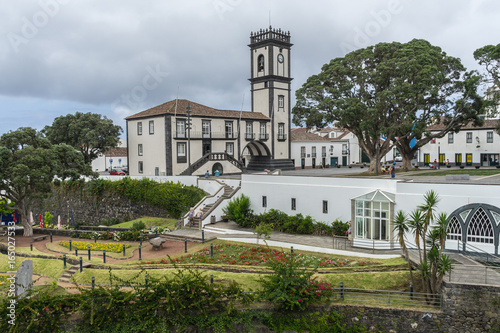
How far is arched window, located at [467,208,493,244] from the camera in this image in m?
18.9

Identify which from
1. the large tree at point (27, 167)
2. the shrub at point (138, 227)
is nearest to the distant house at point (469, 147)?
the shrub at point (138, 227)

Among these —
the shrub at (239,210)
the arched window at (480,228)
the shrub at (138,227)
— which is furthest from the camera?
the shrub at (138,227)

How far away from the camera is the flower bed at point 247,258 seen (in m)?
19.1

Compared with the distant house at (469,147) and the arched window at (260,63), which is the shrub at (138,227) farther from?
the distant house at (469,147)

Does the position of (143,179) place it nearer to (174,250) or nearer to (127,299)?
(174,250)

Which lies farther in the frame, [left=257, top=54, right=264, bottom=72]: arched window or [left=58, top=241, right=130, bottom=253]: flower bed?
[left=257, top=54, right=264, bottom=72]: arched window

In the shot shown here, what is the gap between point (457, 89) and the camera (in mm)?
32750

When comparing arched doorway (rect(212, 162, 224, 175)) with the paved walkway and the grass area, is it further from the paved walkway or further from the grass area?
the paved walkway

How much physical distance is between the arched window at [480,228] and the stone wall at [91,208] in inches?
818

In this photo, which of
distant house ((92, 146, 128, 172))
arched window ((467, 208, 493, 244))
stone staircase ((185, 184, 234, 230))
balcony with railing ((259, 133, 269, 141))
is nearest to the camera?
arched window ((467, 208, 493, 244))

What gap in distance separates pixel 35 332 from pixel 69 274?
4817 millimetres

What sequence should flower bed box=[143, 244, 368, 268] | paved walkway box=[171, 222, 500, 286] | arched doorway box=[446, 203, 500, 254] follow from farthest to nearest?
1. flower bed box=[143, 244, 368, 268]
2. arched doorway box=[446, 203, 500, 254]
3. paved walkway box=[171, 222, 500, 286]

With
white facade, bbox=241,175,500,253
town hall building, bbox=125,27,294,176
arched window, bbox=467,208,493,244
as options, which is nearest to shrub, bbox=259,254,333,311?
white facade, bbox=241,175,500,253

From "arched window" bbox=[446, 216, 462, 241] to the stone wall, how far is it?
65.3ft
